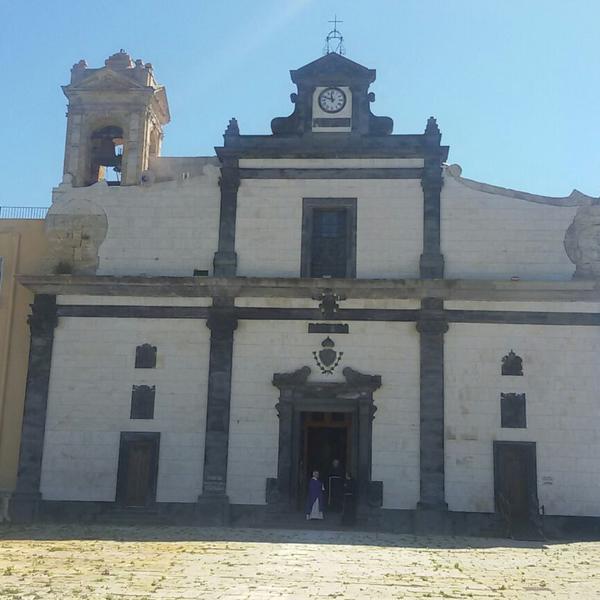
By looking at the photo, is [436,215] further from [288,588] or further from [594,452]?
[288,588]

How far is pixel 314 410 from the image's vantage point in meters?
22.4

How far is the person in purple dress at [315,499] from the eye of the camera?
21.5 metres

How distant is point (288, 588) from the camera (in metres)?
12.5

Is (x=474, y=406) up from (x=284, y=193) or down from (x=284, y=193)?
down

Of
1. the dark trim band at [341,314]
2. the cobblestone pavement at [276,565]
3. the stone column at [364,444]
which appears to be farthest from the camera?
the dark trim band at [341,314]

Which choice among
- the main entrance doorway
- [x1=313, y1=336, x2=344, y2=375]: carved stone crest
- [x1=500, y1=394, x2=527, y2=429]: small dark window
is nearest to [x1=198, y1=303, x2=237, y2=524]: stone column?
the main entrance doorway

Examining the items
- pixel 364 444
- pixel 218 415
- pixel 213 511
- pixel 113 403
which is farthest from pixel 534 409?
pixel 113 403

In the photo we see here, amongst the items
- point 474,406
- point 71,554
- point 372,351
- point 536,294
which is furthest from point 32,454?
point 536,294

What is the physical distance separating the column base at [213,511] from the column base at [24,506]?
4.12 meters

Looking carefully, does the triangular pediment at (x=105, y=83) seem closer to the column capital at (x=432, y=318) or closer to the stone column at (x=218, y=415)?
the stone column at (x=218, y=415)

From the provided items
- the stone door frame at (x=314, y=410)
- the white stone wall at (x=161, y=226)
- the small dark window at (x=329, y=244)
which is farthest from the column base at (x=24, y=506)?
the small dark window at (x=329, y=244)

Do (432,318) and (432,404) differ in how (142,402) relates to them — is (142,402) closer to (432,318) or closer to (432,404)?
(432,404)

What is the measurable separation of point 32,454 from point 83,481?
1.50 meters

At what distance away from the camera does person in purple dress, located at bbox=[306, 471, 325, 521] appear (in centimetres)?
2152
